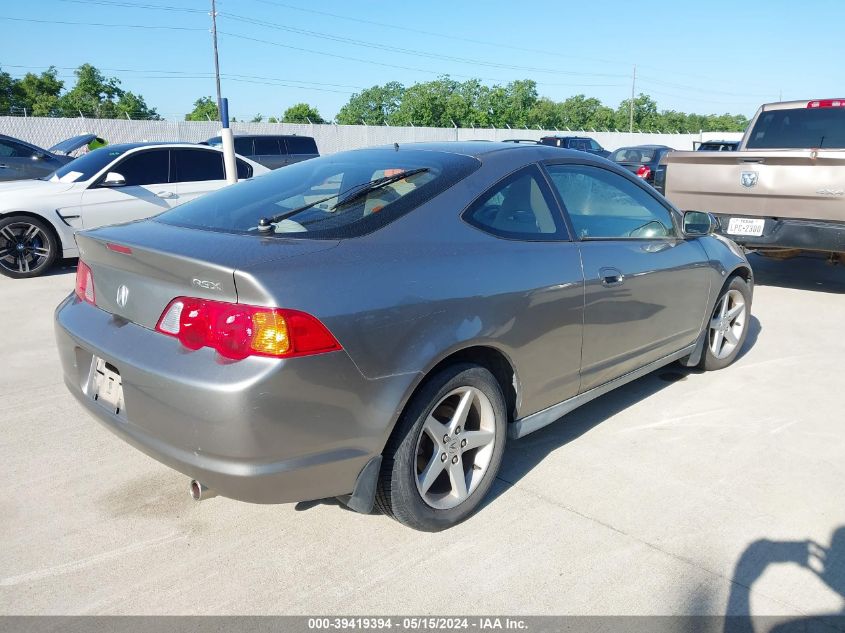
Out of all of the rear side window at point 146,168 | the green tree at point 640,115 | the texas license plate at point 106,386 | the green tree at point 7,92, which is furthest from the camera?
the green tree at point 640,115

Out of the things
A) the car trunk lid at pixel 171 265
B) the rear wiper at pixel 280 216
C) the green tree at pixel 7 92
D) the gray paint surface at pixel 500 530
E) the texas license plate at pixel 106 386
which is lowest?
the gray paint surface at pixel 500 530

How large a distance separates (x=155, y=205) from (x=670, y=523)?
736 cm

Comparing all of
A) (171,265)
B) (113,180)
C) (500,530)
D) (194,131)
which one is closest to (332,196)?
(171,265)

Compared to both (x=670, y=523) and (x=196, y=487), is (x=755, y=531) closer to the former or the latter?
(x=670, y=523)

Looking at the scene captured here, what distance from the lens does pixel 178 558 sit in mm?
2689

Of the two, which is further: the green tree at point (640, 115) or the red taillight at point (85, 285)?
the green tree at point (640, 115)

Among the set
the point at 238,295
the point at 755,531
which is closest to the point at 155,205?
the point at 238,295

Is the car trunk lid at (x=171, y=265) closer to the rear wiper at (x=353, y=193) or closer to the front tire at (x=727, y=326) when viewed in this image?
the rear wiper at (x=353, y=193)

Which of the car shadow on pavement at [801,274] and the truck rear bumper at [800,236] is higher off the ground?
the truck rear bumper at [800,236]

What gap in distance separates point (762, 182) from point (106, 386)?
20.9 ft

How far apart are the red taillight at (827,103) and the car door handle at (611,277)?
5.96m

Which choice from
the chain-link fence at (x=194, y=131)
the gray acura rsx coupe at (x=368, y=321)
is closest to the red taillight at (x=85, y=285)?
the gray acura rsx coupe at (x=368, y=321)

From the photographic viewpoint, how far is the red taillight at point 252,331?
221 centimetres

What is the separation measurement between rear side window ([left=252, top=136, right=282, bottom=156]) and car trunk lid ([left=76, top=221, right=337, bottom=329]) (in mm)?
16585
